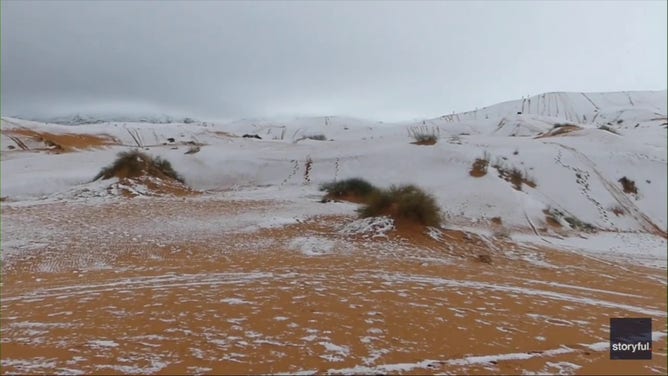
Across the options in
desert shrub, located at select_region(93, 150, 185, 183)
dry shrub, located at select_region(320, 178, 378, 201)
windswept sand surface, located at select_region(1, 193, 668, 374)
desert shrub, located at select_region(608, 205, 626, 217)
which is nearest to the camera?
windswept sand surface, located at select_region(1, 193, 668, 374)

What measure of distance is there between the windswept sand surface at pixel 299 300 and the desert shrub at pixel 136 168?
561cm

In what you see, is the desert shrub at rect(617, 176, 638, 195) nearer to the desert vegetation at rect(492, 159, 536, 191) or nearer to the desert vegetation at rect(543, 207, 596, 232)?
the desert vegetation at rect(492, 159, 536, 191)

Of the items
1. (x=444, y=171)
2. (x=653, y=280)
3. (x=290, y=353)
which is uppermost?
(x=444, y=171)

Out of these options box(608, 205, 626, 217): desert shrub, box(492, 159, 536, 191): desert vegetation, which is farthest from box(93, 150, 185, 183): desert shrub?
box(608, 205, 626, 217): desert shrub

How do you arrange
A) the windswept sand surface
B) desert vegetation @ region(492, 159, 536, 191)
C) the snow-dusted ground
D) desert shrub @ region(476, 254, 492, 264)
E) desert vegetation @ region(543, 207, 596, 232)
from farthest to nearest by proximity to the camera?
desert vegetation @ region(492, 159, 536, 191) < desert vegetation @ region(543, 207, 596, 232) < desert shrub @ region(476, 254, 492, 264) < the snow-dusted ground < the windswept sand surface

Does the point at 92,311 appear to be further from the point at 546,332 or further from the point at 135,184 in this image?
the point at 135,184

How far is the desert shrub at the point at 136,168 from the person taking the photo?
55.7 ft

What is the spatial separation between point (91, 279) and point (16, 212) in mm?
7129

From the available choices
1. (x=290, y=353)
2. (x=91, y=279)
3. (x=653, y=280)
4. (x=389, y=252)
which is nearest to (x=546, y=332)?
(x=290, y=353)

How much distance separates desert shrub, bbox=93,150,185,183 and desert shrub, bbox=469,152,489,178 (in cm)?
1246

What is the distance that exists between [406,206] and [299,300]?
19.3 feet

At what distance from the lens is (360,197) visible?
53.4ft

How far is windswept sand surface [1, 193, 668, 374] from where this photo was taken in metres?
4.02

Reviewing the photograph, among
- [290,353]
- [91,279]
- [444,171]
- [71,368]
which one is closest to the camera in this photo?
[71,368]
